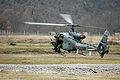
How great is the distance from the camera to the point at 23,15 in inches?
4833

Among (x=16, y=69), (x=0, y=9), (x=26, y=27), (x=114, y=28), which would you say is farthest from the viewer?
(x=0, y=9)

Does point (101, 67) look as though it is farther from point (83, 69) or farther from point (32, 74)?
point (32, 74)

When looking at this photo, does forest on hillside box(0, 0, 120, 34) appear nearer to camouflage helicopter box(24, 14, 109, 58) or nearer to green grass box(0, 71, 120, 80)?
camouflage helicopter box(24, 14, 109, 58)

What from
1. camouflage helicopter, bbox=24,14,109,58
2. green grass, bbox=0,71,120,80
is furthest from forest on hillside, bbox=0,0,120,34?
green grass, bbox=0,71,120,80

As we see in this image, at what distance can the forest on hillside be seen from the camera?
9361 cm

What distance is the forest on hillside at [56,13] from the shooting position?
93.6m

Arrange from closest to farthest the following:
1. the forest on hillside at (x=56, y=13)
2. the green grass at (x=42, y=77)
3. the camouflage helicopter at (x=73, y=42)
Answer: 1. the green grass at (x=42, y=77)
2. the camouflage helicopter at (x=73, y=42)
3. the forest on hillside at (x=56, y=13)

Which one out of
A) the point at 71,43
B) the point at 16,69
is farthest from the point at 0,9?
the point at 16,69

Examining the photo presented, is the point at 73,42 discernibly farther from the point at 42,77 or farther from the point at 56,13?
the point at 56,13

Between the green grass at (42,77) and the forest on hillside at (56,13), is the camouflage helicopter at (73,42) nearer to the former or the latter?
the green grass at (42,77)

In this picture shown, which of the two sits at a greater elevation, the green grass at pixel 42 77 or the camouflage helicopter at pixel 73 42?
the camouflage helicopter at pixel 73 42

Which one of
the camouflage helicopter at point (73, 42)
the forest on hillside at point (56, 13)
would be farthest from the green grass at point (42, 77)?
the forest on hillside at point (56, 13)

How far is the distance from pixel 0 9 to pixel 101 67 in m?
105

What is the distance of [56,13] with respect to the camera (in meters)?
152
